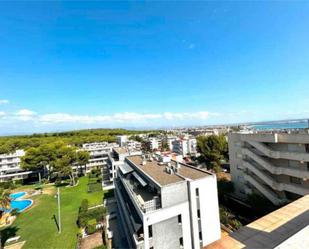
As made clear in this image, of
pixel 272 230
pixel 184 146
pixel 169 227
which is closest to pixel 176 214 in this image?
pixel 169 227

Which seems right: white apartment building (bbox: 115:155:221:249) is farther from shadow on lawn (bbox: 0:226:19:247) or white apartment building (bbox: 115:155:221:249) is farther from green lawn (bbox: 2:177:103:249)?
shadow on lawn (bbox: 0:226:19:247)

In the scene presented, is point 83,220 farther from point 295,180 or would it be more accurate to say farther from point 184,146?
point 184,146

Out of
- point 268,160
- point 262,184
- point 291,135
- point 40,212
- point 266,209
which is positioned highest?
point 291,135

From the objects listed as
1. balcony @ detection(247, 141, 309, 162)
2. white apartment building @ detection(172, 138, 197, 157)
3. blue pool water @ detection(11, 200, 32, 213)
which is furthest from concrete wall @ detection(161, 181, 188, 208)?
white apartment building @ detection(172, 138, 197, 157)

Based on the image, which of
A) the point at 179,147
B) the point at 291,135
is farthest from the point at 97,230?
the point at 179,147

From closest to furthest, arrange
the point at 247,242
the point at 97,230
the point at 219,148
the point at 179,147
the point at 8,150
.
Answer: the point at 247,242 → the point at 97,230 → the point at 219,148 → the point at 8,150 → the point at 179,147

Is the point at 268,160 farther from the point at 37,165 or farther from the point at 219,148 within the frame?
the point at 37,165

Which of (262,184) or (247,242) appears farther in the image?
(262,184)
